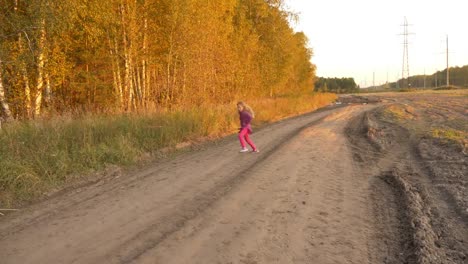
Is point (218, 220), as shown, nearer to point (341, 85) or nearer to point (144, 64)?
point (144, 64)

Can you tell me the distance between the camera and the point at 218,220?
5109 millimetres

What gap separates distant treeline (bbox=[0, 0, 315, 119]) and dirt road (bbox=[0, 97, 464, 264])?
5.60 m

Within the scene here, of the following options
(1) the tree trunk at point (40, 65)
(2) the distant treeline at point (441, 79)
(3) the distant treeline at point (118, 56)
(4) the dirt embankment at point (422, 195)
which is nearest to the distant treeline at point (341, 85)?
(2) the distant treeline at point (441, 79)

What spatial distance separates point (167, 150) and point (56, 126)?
3.20 meters

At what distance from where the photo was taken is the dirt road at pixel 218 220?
4.07 m

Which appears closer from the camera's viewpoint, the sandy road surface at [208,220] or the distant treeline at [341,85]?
the sandy road surface at [208,220]

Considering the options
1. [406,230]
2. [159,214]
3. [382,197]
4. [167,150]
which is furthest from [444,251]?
[167,150]

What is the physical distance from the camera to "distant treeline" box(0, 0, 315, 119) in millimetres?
10859

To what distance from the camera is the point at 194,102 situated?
17.8 m

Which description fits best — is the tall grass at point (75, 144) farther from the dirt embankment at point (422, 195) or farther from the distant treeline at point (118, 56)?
the dirt embankment at point (422, 195)

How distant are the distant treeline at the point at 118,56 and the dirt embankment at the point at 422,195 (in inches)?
347

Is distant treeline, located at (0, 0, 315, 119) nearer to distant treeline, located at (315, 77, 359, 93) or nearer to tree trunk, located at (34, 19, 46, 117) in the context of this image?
tree trunk, located at (34, 19, 46, 117)

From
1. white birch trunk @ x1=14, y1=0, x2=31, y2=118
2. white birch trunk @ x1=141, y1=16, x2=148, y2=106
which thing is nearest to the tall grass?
white birch trunk @ x1=14, y1=0, x2=31, y2=118

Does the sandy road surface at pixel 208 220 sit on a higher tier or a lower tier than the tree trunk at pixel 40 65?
lower
